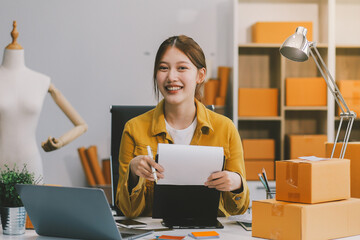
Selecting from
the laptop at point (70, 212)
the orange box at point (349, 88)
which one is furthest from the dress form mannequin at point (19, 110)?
the orange box at point (349, 88)

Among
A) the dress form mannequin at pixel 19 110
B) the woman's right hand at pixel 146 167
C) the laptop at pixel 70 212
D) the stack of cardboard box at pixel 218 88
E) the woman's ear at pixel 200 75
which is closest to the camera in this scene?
the laptop at pixel 70 212

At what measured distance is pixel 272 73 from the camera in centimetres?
387

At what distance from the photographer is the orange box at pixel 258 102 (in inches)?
142

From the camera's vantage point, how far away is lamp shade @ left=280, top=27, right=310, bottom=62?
1.74 m

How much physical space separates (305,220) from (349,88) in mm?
2503

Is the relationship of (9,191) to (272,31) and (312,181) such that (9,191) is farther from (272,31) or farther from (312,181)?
(272,31)

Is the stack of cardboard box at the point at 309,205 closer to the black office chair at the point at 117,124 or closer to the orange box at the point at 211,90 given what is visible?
the black office chair at the point at 117,124

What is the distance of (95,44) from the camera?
3.89 m

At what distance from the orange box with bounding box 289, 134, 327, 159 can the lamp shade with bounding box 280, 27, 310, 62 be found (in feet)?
6.07

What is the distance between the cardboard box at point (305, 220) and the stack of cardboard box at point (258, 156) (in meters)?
2.15

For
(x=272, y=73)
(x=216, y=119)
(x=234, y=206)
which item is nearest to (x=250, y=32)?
(x=272, y=73)

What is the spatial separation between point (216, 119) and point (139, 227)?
2.01ft

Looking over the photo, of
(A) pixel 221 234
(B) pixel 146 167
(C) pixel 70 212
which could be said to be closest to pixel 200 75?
(B) pixel 146 167

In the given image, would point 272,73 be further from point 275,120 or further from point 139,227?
point 139,227
